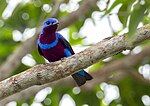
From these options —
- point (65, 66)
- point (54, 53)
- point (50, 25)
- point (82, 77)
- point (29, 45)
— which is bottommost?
point (65, 66)

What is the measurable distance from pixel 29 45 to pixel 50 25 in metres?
0.78

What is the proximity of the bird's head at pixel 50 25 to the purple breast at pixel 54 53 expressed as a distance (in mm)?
193

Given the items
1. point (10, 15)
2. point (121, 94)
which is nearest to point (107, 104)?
point (121, 94)

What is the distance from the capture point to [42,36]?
4.32m

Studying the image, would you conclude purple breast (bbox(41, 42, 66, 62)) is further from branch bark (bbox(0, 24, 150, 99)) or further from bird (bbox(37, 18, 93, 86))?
branch bark (bbox(0, 24, 150, 99))

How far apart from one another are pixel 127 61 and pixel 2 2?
1.99 meters

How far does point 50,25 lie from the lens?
4.24 metres

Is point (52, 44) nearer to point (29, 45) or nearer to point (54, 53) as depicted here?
point (54, 53)

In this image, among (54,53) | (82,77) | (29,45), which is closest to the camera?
(82,77)

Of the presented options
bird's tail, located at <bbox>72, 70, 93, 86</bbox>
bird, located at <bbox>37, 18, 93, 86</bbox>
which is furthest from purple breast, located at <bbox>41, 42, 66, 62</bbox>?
bird's tail, located at <bbox>72, 70, 93, 86</bbox>

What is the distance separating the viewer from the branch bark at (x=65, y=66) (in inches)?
121

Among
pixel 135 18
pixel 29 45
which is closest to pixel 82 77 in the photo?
pixel 135 18

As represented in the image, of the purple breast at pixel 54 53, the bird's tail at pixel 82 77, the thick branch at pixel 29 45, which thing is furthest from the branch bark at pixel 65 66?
the thick branch at pixel 29 45

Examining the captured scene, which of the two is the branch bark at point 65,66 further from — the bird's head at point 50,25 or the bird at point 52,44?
the bird's head at point 50,25
